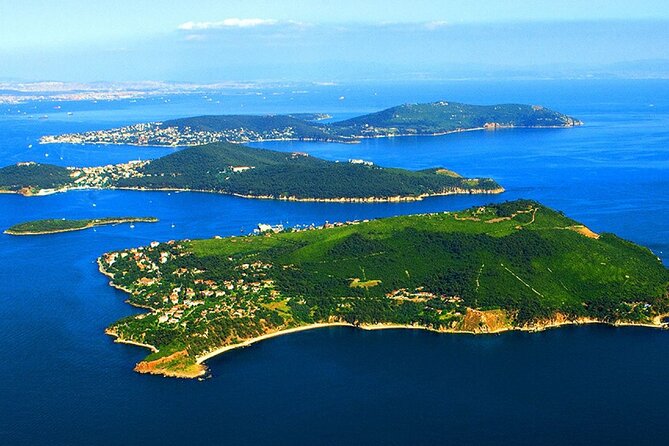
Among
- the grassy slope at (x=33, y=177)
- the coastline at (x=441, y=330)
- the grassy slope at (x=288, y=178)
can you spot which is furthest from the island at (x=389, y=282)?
the grassy slope at (x=33, y=177)

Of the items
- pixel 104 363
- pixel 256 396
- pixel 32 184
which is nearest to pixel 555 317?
pixel 256 396

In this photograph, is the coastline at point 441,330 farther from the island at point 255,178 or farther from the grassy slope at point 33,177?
the grassy slope at point 33,177

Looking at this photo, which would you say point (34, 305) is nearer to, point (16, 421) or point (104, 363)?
point (104, 363)

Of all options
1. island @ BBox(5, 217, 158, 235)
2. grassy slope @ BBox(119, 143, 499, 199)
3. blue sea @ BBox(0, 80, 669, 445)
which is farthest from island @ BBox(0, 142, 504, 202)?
blue sea @ BBox(0, 80, 669, 445)

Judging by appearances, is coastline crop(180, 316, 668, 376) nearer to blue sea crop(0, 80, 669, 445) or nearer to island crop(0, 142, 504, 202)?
blue sea crop(0, 80, 669, 445)

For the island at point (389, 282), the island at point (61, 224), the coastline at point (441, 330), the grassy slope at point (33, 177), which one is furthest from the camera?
the grassy slope at point (33, 177)

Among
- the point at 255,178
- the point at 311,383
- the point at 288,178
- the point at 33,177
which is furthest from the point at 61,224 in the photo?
the point at 311,383
